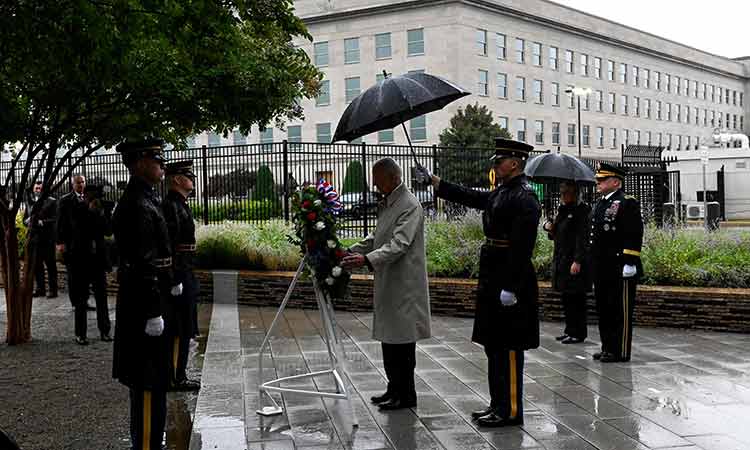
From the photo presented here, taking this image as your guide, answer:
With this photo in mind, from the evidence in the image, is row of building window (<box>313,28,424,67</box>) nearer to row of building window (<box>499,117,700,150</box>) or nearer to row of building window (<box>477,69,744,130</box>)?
row of building window (<box>477,69,744,130</box>)

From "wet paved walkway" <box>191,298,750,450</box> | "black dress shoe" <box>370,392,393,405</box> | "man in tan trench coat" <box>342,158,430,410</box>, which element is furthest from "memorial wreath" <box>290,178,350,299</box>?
"wet paved walkway" <box>191,298,750,450</box>

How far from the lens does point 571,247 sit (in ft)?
34.2

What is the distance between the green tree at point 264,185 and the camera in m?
19.5

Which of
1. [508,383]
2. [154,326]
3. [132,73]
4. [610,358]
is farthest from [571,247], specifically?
[154,326]

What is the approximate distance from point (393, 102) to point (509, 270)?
1.75m

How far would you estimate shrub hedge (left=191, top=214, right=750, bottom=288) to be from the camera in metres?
11.9

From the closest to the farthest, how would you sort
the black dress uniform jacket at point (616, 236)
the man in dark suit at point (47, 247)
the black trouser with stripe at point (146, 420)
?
the black trouser with stripe at point (146, 420), the black dress uniform jacket at point (616, 236), the man in dark suit at point (47, 247)

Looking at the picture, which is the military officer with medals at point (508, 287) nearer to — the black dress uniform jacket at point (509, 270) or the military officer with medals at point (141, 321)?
the black dress uniform jacket at point (509, 270)

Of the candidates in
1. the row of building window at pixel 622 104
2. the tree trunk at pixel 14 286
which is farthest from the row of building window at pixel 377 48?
the tree trunk at pixel 14 286

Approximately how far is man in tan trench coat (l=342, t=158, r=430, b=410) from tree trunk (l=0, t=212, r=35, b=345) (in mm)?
5853

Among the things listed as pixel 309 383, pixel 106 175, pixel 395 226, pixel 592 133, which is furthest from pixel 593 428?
pixel 592 133

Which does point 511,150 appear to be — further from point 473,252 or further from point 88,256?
point 473,252

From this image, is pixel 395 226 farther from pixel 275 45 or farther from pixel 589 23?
pixel 589 23

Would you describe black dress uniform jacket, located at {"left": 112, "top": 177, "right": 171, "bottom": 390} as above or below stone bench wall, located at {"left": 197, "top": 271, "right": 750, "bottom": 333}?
above
